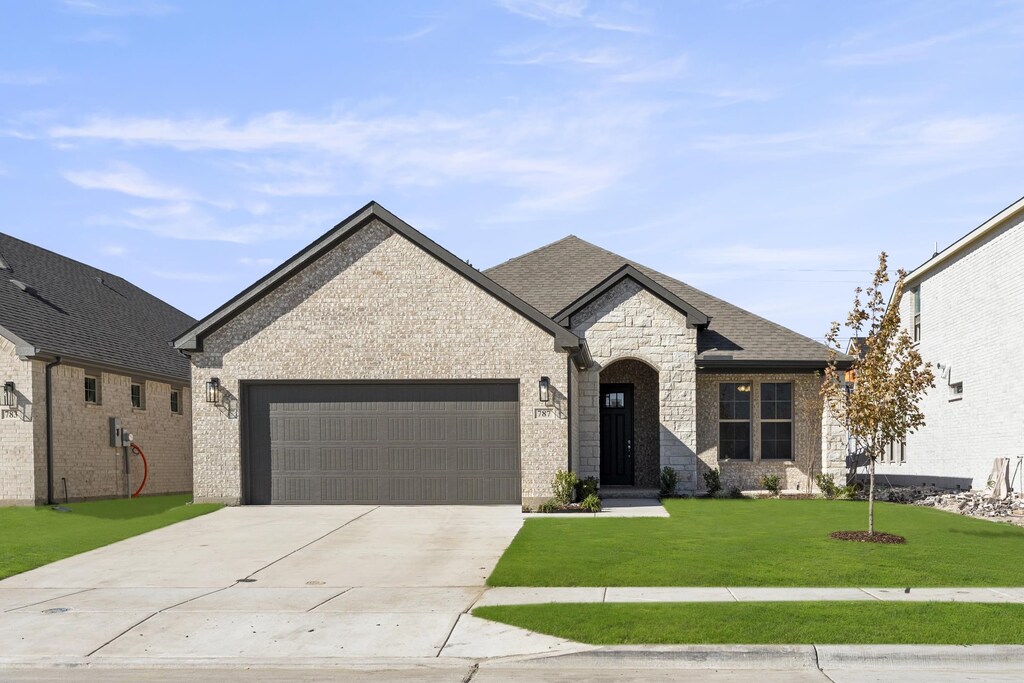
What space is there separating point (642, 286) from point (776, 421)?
509cm

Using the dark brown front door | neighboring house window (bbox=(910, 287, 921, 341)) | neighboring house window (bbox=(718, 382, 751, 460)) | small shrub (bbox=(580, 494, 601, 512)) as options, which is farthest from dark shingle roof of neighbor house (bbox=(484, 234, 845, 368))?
neighboring house window (bbox=(910, 287, 921, 341))

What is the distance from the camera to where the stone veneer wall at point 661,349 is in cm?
2384

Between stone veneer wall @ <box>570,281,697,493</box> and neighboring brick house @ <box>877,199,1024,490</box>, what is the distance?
19.8 feet

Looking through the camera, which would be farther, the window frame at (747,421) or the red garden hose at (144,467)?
the red garden hose at (144,467)

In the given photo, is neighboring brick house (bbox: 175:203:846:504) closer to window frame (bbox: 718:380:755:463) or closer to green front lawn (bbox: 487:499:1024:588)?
green front lawn (bbox: 487:499:1024:588)

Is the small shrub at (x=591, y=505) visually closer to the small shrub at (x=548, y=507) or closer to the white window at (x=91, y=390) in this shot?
the small shrub at (x=548, y=507)

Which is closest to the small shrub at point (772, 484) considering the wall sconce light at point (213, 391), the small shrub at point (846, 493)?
the small shrub at point (846, 493)

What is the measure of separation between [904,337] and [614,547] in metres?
Result: 5.94

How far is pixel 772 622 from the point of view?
9.37m

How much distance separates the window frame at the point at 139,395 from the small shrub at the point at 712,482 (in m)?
16.5

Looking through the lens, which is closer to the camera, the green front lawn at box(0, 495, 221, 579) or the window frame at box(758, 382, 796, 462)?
the green front lawn at box(0, 495, 221, 579)

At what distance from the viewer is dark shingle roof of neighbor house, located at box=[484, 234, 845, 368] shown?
24203 mm

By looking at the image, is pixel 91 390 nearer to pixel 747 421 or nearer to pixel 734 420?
pixel 734 420

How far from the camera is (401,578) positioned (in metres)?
12.8
